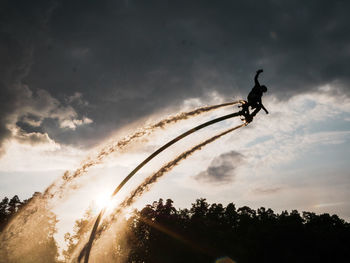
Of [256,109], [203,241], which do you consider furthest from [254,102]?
[203,241]

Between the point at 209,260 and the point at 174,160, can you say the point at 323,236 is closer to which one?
the point at 209,260

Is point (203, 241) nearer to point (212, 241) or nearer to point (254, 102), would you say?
point (212, 241)

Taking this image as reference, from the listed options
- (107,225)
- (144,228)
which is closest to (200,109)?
(107,225)

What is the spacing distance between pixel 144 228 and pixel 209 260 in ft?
46.3

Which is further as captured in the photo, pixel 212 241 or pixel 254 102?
pixel 212 241

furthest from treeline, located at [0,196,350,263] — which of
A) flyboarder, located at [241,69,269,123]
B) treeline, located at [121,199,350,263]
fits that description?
flyboarder, located at [241,69,269,123]

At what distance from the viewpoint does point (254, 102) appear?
1466cm

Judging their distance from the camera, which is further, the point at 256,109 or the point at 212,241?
the point at 212,241

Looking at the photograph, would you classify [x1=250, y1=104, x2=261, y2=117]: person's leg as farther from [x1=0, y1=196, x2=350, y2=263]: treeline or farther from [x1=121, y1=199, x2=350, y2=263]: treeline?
[x1=121, y1=199, x2=350, y2=263]: treeline

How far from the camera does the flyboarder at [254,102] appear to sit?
47.3ft

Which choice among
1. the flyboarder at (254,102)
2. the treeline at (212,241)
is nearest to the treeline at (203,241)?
the treeline at (212,241)

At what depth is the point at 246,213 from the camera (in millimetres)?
88000

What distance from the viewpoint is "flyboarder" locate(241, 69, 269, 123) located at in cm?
1443

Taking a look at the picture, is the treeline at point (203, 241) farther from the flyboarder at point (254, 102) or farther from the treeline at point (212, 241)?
the flyboarder at point (254, 102)
